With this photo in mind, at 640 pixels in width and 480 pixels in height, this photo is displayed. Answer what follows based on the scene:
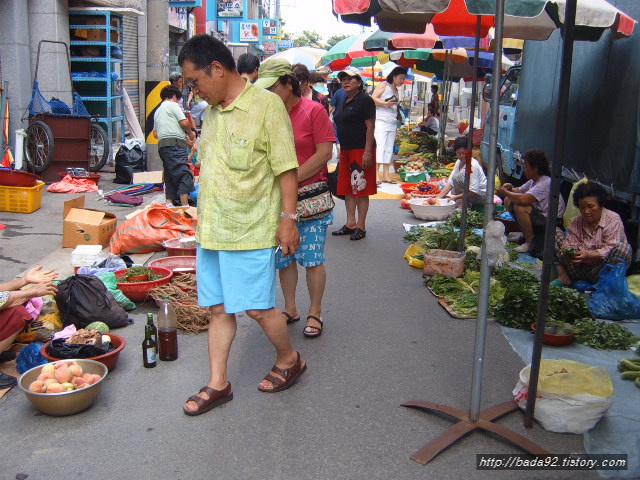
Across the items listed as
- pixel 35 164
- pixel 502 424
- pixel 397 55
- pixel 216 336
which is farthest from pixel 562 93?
pixel 397 55

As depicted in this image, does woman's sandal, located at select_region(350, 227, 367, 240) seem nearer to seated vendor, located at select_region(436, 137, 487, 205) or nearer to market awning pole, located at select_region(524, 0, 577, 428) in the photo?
seated vendor, located at select_region(436, 137, 487, 205)

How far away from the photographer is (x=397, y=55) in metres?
18.4

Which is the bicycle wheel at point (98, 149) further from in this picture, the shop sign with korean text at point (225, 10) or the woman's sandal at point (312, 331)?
the shop sign with korean text at point (225, 10)

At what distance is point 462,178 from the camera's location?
9.77 m

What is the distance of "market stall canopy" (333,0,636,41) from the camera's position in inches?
192

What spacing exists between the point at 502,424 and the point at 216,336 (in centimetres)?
172

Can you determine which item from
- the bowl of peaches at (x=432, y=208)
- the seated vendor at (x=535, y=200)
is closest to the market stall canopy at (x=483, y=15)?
the seated vendor at (x=535, y=200)

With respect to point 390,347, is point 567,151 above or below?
above

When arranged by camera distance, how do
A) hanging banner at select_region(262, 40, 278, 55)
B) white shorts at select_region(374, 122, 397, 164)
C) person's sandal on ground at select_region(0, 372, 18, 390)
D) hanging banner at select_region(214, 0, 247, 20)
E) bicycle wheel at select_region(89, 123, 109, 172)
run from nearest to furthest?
1. person's sandal on ground at select_region(0, 372, 18, 390)
2. bicycle wheel at select_region(89, 123, 109, 172)
3. white shorts at select_region(374, 122, 397, 164)
4. hanging banner at select_region(214, 0, 247, 20)
5. hanging banner at select_region(262, 40, 278, 55)

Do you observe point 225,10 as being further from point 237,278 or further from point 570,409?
point 570,409

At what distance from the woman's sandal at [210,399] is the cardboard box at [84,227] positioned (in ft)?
13.0

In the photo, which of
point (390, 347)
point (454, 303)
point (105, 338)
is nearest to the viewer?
point (105, 338)

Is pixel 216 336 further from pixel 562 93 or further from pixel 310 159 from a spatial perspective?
pixel 562 93

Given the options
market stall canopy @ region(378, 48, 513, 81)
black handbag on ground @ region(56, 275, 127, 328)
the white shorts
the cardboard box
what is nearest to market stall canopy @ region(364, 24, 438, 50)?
the white shorts
